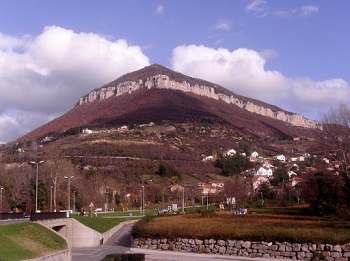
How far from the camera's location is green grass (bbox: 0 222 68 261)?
22.2 meters

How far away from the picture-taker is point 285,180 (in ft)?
343

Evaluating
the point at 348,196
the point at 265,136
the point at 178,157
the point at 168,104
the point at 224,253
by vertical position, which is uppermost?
the point at 168,104

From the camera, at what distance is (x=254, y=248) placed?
3075 centimetres

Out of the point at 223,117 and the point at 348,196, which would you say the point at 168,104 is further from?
the point at 348,196

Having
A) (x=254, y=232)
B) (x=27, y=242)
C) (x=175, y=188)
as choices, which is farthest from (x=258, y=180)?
(x=27, y=242)

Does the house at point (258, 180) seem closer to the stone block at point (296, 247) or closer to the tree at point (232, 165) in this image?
the tree at point (232, 165)

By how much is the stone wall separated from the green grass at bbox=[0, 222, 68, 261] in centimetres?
769

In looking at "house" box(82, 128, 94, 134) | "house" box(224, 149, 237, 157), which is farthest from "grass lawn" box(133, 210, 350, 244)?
"house" box(82, 128, 94, 134)

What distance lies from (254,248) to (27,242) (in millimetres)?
13340

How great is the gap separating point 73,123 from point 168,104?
33224 mm

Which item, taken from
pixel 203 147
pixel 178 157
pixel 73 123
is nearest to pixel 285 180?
pixel 178 157

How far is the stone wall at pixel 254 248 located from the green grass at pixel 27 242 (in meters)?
7.69

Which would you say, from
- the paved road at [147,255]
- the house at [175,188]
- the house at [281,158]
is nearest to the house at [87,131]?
the house at [175,188]

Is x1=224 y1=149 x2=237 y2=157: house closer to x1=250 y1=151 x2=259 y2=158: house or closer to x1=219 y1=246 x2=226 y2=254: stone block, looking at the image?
x1=250 y1=151 x2=259 y2=158: house
